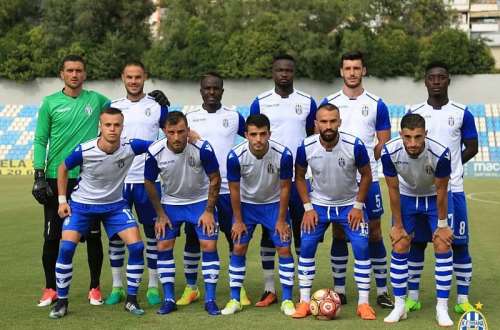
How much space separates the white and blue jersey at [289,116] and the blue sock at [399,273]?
1.44 meters

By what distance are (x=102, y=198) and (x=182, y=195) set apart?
0.73 meters

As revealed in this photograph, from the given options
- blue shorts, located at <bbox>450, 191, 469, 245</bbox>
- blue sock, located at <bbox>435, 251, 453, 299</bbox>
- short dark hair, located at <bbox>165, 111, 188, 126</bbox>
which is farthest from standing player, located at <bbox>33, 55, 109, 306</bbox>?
blue shorts, located at <bbox>450, 191, 469, 245</bbox>

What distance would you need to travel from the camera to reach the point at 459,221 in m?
6.47

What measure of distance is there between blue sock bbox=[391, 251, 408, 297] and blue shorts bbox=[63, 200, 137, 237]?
2.36 meters

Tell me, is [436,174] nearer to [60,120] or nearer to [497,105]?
[60,120]

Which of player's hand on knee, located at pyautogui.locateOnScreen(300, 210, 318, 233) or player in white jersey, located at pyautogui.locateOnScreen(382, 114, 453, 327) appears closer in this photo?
player in white jersey, located at pyautogui.locateOnScreen(382, 114, 453, 327)

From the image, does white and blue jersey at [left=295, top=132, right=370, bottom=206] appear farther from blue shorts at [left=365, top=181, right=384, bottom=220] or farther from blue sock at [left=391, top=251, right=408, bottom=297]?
blue sock at [left=391, top=251, right=408, bottom=297]

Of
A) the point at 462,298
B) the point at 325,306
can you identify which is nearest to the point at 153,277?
the point at 325,306

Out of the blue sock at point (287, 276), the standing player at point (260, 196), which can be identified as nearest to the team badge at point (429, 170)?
the standing player at point (260, 196)

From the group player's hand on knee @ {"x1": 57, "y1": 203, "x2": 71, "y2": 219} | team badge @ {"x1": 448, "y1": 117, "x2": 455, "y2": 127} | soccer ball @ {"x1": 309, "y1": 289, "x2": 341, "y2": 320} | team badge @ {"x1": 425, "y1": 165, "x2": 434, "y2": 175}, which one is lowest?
soccer ball @ {"x1": 309, "y1": 289, "x2": 341, "y2": 320}

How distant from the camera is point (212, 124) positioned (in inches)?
281

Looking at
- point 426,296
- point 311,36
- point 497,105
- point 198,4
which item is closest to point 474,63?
point 497,105

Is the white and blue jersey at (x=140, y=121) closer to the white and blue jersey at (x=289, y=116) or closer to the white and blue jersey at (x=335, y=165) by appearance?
the white and blue jersey at (x=289, y=116)

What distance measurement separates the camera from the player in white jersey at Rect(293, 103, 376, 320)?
20.7 ft
